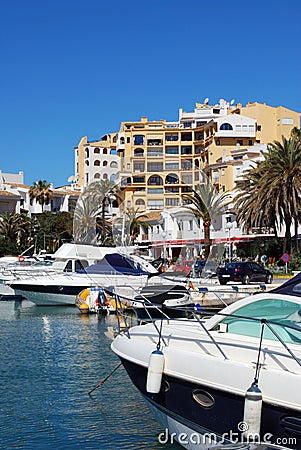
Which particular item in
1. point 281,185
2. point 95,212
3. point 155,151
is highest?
point 155,151

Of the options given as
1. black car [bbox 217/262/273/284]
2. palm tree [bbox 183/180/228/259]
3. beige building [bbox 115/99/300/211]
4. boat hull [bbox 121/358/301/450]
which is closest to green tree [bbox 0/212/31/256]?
beige building [bbox 115/99/300/211]

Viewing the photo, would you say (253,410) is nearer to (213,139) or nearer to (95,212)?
(95,212)

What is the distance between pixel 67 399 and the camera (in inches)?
507

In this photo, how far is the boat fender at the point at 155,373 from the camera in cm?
824

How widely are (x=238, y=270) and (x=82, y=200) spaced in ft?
31.3

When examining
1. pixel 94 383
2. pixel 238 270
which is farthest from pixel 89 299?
pixel 94 383

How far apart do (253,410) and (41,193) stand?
96126 millimetres

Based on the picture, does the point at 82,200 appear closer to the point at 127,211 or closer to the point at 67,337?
the point at 127,211

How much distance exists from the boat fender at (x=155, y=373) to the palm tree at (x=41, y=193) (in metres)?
94.2

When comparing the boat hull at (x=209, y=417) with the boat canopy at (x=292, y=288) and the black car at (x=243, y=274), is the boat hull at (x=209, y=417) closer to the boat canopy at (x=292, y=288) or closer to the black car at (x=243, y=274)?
the boat canopy at (x=292, y=288)

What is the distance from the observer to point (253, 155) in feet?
291

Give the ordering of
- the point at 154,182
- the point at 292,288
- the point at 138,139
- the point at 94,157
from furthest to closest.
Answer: the point at 94,157
the point at 138,139
the point at 154,182
the point at 292,288

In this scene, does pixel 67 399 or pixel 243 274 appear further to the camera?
pixel 243 274

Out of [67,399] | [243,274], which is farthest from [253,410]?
[243,274]
